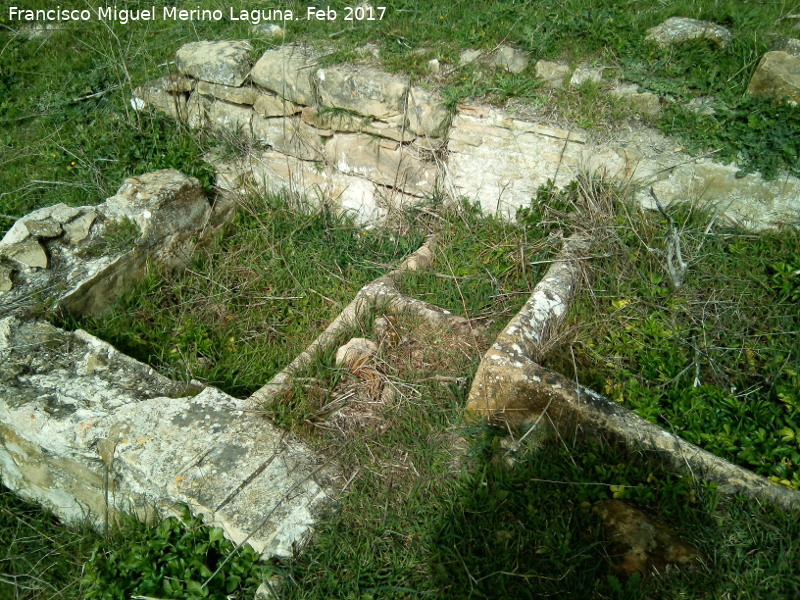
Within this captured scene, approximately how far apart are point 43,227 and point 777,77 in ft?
15.0

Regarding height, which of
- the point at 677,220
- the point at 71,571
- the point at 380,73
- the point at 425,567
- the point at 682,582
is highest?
the point at 380,73

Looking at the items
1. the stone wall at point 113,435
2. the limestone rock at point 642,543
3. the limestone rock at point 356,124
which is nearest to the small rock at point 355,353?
the stone wall at point 113,435

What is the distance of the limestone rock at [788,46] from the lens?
397 cm

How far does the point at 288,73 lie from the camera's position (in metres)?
4.75

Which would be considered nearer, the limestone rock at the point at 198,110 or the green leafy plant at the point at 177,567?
the green leafy plant at the point at 177,567

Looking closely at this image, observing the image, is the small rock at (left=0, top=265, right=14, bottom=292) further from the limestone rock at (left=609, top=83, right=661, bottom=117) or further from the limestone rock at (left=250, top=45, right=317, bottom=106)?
the limestone rock at (left=609, top=83, right=661, bottom=117)

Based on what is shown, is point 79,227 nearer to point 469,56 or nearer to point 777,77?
point 469,56

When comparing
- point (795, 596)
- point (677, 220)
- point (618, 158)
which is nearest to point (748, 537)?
point (795, 596)

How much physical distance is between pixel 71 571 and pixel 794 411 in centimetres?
335

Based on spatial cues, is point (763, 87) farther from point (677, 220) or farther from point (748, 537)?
point (748, 537)

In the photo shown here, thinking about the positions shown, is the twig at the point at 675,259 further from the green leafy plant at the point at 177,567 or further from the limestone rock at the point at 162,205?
the limestone rock at the point at 162,205

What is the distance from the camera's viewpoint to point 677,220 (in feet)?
12.4

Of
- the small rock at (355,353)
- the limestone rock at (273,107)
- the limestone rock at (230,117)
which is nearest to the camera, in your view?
the small rock at (355,353)

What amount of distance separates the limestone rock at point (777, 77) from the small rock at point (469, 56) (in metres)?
1.77
